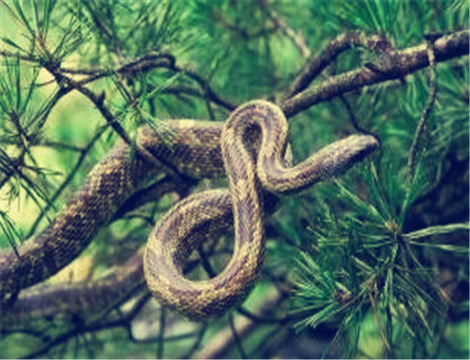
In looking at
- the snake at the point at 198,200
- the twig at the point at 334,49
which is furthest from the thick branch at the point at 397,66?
the snake at the point at 198,200

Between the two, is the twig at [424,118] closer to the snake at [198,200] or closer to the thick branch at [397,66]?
the thick branch at [397,66]

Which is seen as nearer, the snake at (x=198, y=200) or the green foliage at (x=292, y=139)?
the green foliage at (x=292, y=139)

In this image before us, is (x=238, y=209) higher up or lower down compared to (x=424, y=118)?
lower down

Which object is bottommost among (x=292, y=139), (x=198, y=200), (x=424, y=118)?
(x=292, y=139)

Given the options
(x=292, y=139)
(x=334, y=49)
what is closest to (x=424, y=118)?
(x=334, y=49)

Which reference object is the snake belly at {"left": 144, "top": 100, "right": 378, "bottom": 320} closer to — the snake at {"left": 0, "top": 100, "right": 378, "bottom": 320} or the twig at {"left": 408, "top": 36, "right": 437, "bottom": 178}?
the snake at {"left": 0, "top": 100, "right": 378, "bottom": 320}

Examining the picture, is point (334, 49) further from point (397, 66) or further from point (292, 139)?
point (292, 139)

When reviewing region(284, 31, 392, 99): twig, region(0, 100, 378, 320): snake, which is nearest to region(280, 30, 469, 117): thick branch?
region(284, 31, 392, 99): twig
